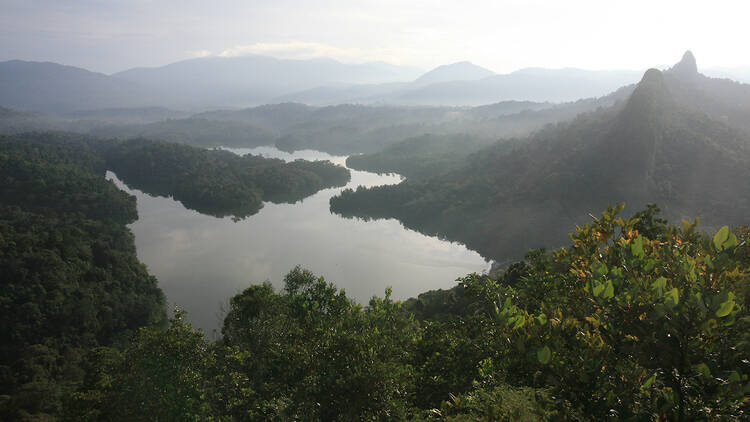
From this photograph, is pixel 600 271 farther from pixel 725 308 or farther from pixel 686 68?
pixel 686 68

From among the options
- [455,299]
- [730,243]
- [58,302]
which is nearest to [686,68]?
[455,299]

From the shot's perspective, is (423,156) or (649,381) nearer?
(649,381)

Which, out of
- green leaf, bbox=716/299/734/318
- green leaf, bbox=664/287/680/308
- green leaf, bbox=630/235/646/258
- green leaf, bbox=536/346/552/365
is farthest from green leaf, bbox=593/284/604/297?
green leaf, bbox=630/235/646/258

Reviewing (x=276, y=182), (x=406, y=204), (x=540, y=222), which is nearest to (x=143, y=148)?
(x=276, y=182)

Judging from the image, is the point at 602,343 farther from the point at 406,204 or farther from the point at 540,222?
the point at 406,204

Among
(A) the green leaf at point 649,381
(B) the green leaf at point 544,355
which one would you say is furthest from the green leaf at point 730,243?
(B) the green leaf at point 544,355

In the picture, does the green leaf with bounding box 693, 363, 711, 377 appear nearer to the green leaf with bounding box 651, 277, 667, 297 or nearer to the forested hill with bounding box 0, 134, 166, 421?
the green leaf with bounding box 651, 277, 667, 297

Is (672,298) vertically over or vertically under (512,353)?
over
